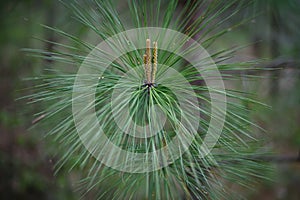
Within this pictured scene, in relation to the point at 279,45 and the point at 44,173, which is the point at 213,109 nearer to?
the point at 279,45

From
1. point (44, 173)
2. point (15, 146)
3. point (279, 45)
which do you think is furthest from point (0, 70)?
point (279, 45)

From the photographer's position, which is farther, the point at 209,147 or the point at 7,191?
the point at 7,191

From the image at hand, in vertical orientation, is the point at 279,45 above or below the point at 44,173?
above

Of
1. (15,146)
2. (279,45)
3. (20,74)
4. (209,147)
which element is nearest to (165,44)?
(209,147)

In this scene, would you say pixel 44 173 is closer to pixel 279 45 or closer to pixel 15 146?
pixel 15 146

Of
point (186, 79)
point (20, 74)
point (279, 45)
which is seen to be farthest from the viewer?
point (20, 74)

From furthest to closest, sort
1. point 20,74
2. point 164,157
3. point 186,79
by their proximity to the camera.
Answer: point 20,74 → point 186,79 → point 164,157

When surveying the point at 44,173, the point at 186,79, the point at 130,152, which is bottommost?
the point at 44,173
